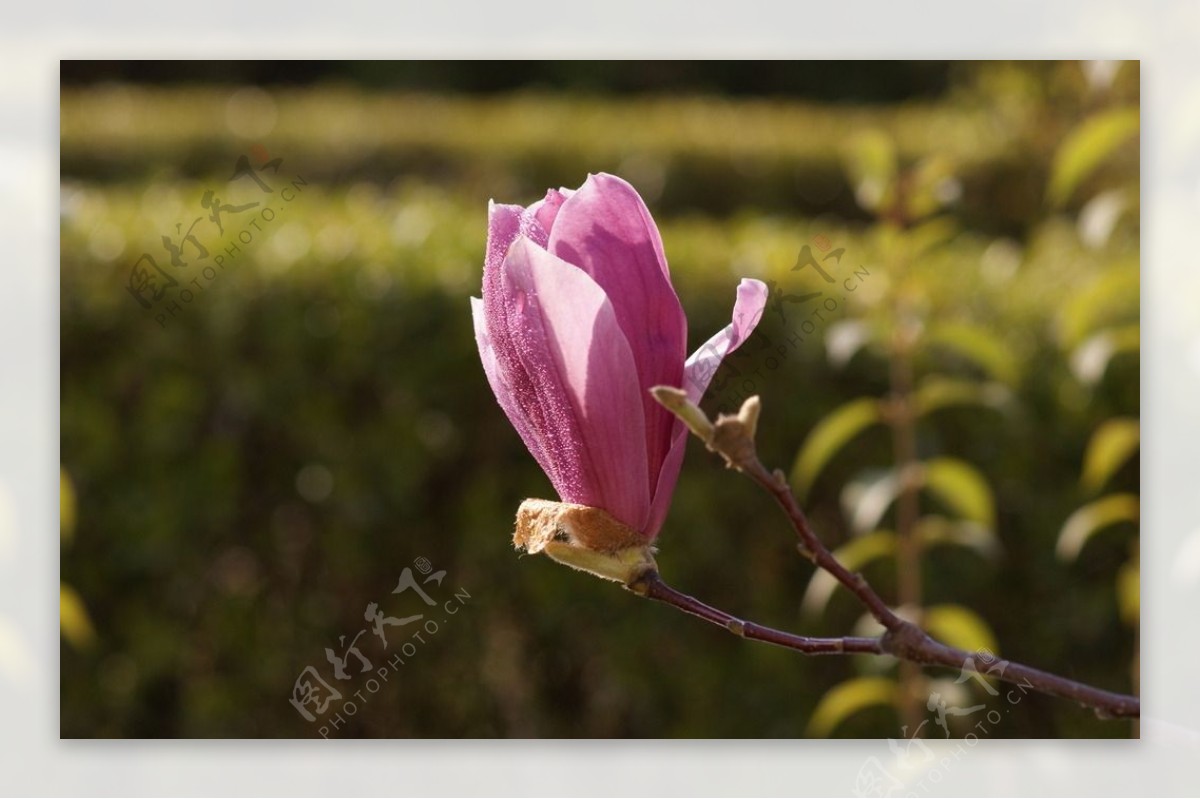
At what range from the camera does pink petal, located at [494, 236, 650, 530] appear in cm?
46

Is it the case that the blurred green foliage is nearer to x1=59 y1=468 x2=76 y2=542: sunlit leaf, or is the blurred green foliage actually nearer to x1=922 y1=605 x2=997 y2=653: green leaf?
x1=59 y1=468 x2=76 y2=542: sunlit leaf

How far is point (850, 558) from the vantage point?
61.6 inches

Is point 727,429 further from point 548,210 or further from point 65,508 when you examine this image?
point 65,508

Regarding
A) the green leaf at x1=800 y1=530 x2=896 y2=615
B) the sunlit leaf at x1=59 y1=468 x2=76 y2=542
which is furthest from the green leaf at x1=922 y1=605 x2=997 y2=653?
the sunlit leaf at x1=59 y1=468 x2=76 y2=542

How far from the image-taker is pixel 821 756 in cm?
164

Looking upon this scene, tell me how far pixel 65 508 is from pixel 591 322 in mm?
721

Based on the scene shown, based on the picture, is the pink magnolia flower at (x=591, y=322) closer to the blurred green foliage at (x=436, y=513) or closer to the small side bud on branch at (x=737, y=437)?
the small side bud on branch at (x=737, y=437)

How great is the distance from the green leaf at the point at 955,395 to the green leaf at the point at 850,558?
16cm

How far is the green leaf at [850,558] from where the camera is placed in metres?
1.46

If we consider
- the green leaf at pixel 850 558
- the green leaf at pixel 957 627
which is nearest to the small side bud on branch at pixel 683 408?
the green leaf at pixel 850 558

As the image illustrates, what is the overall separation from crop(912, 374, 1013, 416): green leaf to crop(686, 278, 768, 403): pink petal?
1049mm

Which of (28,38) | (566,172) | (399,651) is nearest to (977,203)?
(566,172)

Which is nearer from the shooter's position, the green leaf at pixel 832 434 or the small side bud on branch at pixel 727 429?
the small side bud on branch at pixel 727 429

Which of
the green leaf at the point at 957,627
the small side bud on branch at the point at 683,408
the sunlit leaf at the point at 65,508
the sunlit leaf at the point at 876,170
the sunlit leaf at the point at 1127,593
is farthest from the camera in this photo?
the sunlit leaf at the point at 1127,593
